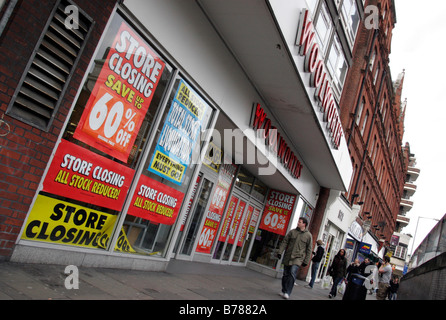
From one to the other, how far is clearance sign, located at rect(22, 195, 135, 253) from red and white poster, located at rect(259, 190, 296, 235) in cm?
973

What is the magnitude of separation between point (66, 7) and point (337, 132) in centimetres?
912

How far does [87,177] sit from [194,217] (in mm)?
5892

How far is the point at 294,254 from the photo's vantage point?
8.73 m

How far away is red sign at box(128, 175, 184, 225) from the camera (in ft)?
20.9

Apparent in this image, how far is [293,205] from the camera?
49.3ft

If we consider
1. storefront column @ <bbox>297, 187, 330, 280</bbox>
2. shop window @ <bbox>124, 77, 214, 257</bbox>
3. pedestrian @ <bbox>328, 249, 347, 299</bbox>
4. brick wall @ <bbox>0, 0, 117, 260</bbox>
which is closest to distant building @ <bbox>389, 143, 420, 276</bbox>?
storefront column @ <bbox>297, 187, 330, 280</bbox>

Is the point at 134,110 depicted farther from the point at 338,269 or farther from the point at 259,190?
the point at 338,269

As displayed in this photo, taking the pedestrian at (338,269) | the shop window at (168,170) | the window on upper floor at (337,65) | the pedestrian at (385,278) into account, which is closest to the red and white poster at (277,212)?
the pedestrian at (338,269)

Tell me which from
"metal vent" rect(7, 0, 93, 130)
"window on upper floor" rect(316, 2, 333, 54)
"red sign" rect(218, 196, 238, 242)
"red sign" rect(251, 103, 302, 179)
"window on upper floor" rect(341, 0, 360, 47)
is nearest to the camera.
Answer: "metal vent" rect(7, 0, 93, 130)

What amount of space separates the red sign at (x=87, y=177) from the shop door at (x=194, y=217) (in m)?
4.65

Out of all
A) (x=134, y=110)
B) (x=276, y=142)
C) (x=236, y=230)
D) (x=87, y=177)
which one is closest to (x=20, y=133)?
(x=87, y=177)

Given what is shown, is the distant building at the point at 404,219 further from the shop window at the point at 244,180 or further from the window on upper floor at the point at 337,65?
the shop window at the point at 244,180

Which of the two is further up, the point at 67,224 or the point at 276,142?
the point at 276,142

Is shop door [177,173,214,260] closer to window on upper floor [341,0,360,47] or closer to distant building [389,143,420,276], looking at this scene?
window on upper floor [341,0,360,47]
